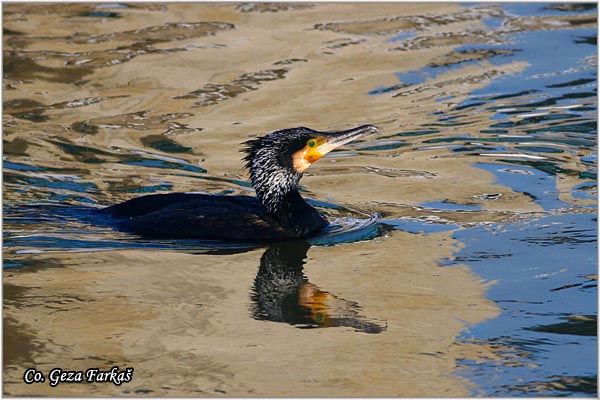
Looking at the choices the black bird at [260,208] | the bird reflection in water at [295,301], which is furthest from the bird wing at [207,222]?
the bird reflection in water at [295,301]

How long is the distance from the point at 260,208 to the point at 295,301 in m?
1.67

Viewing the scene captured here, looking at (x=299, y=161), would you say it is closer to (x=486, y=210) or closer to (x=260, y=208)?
(x=260, y=208)

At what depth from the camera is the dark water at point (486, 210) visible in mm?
6023

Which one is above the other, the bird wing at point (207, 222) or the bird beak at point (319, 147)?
the bird beak at point (319, 147)

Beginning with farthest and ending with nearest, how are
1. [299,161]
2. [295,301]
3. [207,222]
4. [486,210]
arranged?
[486,210] → [299,161] → [207,222] → [295,301]

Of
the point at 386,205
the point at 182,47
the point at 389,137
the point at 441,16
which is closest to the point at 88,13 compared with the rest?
the point at 182,47

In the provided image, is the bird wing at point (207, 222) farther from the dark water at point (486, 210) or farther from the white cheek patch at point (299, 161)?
the white cheek patch at point (299, 161)

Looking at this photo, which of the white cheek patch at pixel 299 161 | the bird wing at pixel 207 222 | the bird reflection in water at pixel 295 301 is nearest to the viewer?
the bird reflection in water at pixel 295 301

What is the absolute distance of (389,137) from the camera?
11047 mm

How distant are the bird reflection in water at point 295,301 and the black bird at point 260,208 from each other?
341 mm

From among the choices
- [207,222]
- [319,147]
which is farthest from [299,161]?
[207,222]

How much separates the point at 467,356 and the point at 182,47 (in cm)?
911

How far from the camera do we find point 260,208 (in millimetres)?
8312

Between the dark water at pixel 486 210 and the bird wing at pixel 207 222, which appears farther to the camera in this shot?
the bird wing at pixel 207 222
